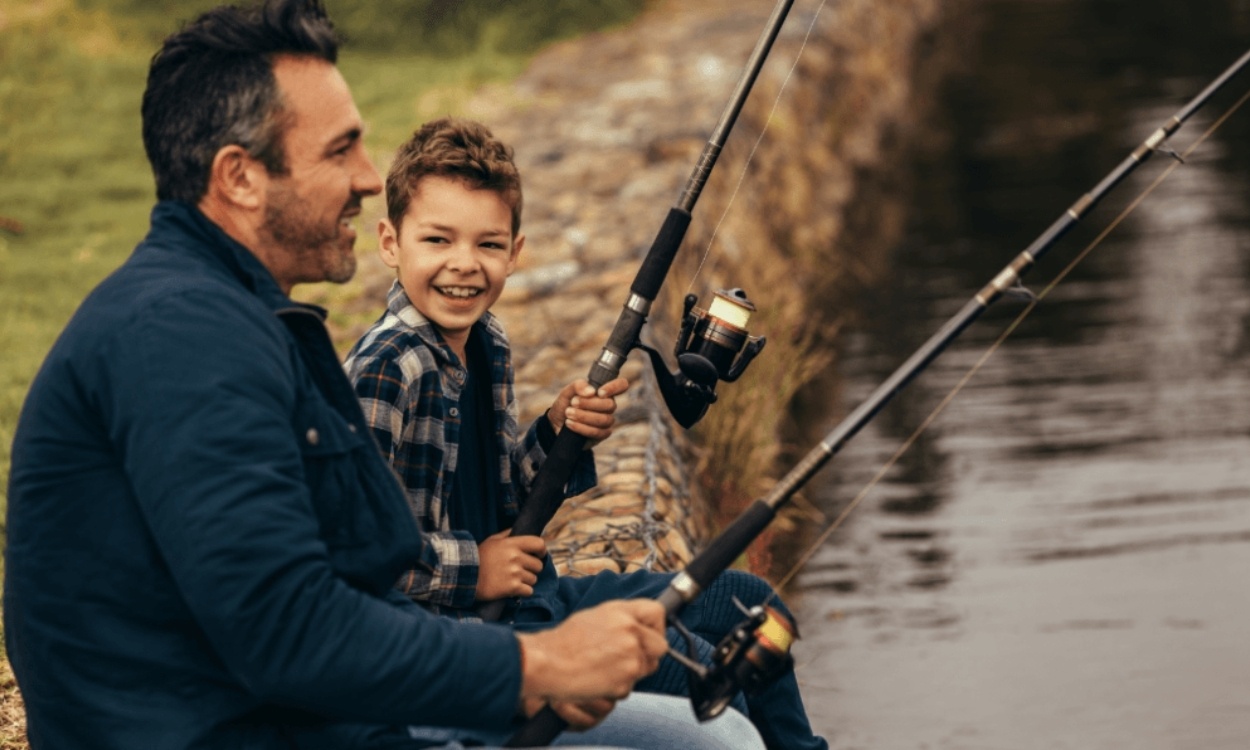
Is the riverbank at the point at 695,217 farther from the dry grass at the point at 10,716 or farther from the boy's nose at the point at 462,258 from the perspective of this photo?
the boy's nose at the point at 462,258

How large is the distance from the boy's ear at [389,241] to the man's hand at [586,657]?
3.85 ft

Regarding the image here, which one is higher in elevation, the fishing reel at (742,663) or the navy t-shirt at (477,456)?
the navy t-shirt at (477,456)

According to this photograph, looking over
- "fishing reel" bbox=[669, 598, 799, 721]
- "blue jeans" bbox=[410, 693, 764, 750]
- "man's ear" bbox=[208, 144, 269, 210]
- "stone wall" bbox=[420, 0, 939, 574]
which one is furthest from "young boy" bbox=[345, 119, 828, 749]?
"stone wall" bbox=[420, 0, 939, 574]

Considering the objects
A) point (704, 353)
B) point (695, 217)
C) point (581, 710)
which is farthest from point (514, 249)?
point (695, 217)

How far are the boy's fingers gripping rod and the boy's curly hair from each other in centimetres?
30

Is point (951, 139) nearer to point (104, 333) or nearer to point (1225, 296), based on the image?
point (1225, 296)

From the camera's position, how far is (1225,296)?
789 cm

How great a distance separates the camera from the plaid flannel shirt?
266 centimetres

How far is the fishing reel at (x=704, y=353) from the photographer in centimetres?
283

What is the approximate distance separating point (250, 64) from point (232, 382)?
0.45 metres

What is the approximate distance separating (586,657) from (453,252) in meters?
1.09

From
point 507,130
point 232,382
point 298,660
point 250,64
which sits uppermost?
point 507,130

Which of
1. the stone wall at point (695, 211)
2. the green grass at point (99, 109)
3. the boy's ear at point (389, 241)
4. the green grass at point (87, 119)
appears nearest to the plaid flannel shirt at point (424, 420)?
the boy's ear at point (389, 241)

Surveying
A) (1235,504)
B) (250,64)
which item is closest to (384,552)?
(250,64)
